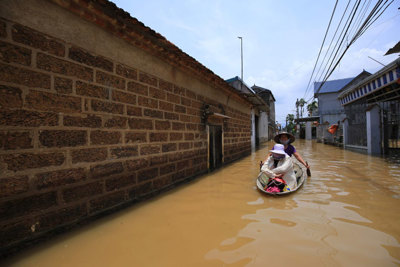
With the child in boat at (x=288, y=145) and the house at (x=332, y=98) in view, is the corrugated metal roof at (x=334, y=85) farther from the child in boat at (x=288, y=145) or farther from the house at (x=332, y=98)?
the child in boat at (x=288, y=145)

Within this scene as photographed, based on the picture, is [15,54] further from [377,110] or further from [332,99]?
[332,99]

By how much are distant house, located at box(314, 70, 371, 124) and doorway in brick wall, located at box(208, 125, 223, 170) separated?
2456cm

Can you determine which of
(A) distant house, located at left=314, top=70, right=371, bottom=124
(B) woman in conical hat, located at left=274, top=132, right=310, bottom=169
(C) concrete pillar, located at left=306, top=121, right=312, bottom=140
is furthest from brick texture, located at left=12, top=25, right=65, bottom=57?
(C) concrete pillar, located at left=306, top=121, right=312, bottom=140

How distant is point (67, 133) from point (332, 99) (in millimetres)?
31862

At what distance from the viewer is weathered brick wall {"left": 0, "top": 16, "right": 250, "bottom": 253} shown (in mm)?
2088

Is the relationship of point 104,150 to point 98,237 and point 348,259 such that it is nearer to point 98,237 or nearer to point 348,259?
point 98,237

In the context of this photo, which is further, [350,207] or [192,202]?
[192,202]

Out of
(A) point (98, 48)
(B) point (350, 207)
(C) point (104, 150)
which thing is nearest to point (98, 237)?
(C) point (104, 150)

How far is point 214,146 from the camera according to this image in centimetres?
689

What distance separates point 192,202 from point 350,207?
2748 millimetres

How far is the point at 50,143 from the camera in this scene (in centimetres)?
238

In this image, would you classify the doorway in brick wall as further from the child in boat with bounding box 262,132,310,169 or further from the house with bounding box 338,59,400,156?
the house with bounding box 338,59,400,156

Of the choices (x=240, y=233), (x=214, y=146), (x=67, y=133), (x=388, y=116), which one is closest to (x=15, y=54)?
(x=67, y=133)

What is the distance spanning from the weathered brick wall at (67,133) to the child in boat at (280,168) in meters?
2.40
